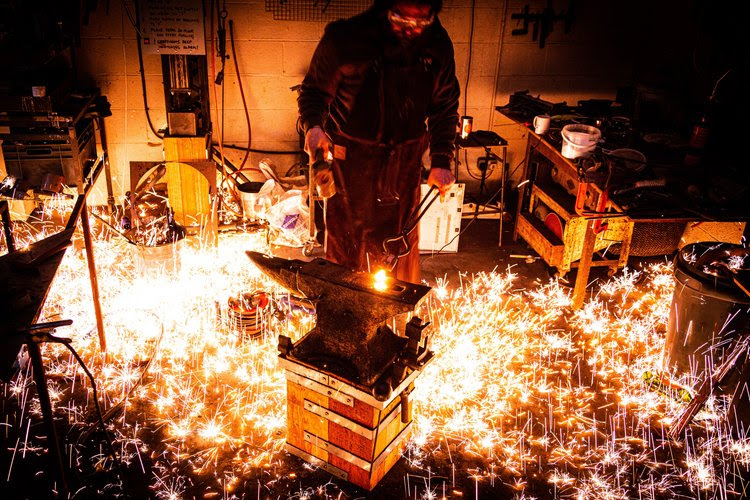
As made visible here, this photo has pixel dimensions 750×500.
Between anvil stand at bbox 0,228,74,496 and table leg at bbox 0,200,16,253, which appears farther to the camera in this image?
table leg at bbox 0,200,16,253

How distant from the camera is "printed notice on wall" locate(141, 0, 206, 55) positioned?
4938mm

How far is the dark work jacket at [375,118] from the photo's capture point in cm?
A: 351

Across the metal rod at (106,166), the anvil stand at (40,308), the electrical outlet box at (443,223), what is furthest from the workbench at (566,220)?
the metal rod at (106,166)

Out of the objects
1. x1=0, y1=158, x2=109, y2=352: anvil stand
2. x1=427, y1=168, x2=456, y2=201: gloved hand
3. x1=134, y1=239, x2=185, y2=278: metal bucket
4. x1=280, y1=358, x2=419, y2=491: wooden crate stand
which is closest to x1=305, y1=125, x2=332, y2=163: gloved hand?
x1=427, y1=168, x2=456, y2=201: gloved hand

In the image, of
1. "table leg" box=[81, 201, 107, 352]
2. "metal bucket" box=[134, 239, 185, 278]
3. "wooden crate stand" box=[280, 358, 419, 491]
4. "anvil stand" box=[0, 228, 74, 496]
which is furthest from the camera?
"metal bucket" box=[134, 239, 185, 278]

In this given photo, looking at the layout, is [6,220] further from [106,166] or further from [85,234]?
[106,166]

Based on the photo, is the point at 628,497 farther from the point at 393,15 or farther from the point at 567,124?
the point at 567,124

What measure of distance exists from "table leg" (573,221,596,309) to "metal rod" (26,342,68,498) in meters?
3.73

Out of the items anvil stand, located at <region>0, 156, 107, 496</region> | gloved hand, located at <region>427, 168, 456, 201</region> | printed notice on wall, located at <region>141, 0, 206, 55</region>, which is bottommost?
anvil stand, located at <region>0, 156, 107, 496</region>

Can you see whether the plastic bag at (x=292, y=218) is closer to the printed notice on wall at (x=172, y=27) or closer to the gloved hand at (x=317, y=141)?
the printed notice on wall at (x=172, y=27)

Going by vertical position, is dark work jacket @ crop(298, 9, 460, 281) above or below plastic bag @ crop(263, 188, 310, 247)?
above

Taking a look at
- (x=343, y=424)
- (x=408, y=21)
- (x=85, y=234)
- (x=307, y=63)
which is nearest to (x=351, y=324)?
(x=343, y=424)

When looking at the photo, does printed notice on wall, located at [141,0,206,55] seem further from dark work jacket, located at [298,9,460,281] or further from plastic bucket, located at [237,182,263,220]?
dark work jacket, located at [298,9,460,281]

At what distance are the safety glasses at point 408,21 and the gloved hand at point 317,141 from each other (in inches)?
29.0
